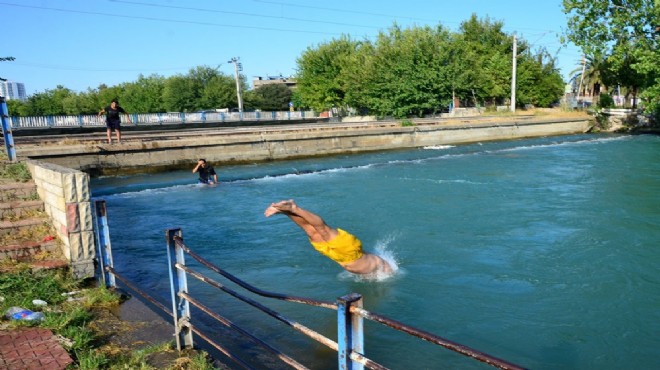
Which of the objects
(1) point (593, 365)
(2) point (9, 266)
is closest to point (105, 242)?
(2) point (9, 266)

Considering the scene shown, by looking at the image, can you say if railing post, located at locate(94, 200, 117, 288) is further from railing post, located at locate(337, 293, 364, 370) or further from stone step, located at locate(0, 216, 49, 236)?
railing post, located at locate(337, 293, 364, 370)

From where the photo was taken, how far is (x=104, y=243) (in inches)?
249

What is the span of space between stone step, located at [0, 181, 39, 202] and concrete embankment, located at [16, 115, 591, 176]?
1255cm

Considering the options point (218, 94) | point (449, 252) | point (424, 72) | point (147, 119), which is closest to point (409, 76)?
point (424, 72)

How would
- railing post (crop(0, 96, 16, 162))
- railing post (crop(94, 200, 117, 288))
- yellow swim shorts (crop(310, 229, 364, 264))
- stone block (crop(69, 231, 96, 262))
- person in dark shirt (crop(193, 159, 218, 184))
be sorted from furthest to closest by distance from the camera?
person in dark shirt (crop(193, 159, 218, 184))
railing post (crop(0, 96, 16, 162))
yellow swim shorts (crop(310, 229, 364, 264))
stone block (crop(69, 231, 96, 262))
railing post (crop(94, 200, 117, 288))

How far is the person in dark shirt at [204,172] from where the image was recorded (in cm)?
1878

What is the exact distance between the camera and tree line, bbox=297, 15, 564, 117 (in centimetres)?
4425

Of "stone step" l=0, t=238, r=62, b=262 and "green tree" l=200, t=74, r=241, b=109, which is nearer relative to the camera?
"stone step" l=0, t=238, r=62, b=262

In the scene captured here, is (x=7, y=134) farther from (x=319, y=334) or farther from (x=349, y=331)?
(x=349, y=331)

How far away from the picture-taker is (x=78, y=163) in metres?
20.3

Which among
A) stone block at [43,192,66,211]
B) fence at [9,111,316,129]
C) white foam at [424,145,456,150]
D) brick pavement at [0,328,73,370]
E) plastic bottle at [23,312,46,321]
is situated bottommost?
white foam at [424,145,456,150]

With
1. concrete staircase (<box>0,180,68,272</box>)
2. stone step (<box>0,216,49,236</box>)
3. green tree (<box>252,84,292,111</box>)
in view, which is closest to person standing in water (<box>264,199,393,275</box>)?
concrete staircase (<box>0,180,68,272</box>)

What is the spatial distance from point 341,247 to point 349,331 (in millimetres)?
4544

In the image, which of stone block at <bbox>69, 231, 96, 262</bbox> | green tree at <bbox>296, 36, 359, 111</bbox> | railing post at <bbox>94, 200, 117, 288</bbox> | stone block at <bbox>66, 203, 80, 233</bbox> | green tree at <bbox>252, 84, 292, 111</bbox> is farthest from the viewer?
green tree at <bbox>252, 84, 292, 111</bbox>
